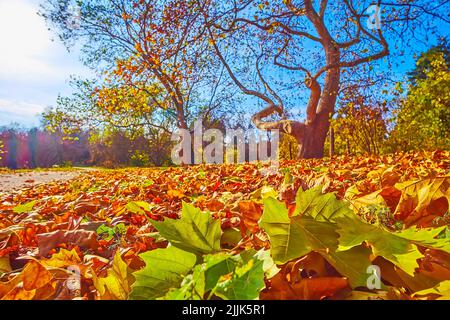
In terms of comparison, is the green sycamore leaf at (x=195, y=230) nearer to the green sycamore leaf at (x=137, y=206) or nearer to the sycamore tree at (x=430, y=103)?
the green sycamore leaf at (x=137, y=206)

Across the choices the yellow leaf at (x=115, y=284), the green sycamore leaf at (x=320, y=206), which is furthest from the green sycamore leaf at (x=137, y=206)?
the green sycamore leaf at (x=320, y=206)

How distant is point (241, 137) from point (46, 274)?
7.77m

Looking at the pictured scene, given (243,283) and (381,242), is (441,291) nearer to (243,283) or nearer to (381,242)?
(381,242)

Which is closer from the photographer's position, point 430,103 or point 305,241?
point 305,241

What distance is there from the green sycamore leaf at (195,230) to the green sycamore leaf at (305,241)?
0.27 ft

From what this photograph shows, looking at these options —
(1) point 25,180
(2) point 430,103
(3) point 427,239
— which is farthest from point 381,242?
(2) point 430,103

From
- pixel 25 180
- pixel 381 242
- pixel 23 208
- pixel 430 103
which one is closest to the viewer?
pixel 381 242

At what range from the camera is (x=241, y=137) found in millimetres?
8320

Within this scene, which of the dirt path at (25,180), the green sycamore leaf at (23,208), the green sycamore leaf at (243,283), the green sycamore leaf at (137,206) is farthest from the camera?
the dirt path at (25,180)

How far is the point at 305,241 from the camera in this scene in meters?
0.51

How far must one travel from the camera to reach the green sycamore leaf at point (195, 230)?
0.53 meters

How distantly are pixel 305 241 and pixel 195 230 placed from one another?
17 cm

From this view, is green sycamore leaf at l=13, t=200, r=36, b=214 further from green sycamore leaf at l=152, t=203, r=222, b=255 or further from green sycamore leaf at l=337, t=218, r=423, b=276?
green sycamore leaf at l=337, t=218, r=423, b=276
